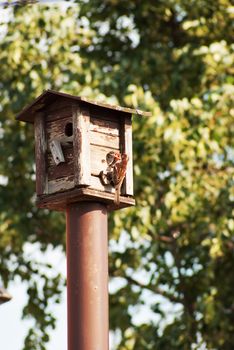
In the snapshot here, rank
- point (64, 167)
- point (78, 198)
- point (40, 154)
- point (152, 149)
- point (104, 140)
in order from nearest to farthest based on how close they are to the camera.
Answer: point (78, 198) → point (64, 167) → point (104, 140) → point (40, 154) → point (152, 149)

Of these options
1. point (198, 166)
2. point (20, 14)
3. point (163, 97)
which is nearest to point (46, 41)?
point (20, 14)

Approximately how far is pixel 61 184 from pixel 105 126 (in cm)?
43

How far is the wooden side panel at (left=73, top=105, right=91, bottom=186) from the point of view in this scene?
5.08m

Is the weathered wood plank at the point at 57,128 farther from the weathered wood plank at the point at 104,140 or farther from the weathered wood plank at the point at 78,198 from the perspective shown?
the weathered wood plank at the point at 78,198

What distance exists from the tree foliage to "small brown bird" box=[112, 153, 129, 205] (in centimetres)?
380

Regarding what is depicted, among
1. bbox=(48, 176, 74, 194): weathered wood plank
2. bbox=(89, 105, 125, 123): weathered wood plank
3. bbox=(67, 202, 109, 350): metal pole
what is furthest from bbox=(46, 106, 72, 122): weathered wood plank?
bbox=(67, 202, 109, 350): metal pole

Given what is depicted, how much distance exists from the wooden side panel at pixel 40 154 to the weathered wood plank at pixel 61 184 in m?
0.06

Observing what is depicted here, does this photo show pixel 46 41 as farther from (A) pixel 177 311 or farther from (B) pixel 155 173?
(A) pixel 177 311

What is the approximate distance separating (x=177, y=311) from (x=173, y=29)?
9.18 feet

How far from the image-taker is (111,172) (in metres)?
5.22

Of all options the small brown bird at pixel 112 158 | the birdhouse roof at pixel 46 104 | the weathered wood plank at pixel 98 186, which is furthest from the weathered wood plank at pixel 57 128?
the weathered wood plank at pixel 98 186

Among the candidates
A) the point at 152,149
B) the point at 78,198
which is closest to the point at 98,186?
the point at 78,198

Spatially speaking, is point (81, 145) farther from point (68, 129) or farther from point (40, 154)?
point (40, 154)

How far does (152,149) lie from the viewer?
9.30 metres
